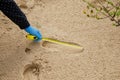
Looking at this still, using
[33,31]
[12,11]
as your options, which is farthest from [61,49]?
[12,11]

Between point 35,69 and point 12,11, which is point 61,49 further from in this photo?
point 12,11

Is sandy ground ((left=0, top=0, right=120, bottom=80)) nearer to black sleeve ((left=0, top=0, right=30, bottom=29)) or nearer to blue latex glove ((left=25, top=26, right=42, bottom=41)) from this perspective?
blue latex glove ((left=25, top=26, right=42, bottom=41))

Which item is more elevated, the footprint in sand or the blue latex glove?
the blue latex glove

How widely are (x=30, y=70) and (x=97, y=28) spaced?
1.90 feet

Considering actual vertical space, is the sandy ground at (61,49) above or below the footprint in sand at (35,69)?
above

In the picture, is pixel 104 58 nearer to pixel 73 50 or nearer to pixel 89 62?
pixel 89 62

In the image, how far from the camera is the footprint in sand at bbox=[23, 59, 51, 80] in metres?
1.65

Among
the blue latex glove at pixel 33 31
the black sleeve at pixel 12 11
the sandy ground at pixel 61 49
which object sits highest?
the black sleeve at pixel 12 11

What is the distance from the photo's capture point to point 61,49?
1.76m

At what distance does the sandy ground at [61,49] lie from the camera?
1.63 m

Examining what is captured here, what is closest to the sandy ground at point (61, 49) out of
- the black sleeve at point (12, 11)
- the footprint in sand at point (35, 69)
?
the footprint in sand at point (35, 69)

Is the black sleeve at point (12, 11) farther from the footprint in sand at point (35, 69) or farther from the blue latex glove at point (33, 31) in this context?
the footprint in sand at point (35, 69)

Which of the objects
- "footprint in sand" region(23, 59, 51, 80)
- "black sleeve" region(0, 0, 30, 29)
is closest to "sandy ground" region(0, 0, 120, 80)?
"footprint in sand" region(23, 59, 51, 80)

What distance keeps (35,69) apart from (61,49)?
0.77 ft
